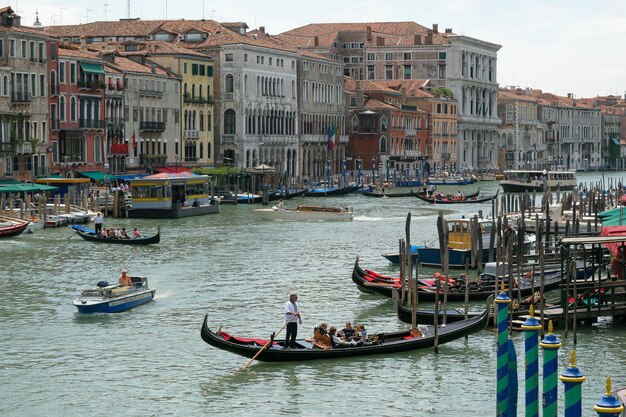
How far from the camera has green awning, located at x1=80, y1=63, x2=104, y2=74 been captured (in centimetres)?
4541

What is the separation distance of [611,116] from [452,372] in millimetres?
95984

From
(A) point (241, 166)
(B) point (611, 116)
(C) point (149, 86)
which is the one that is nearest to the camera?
(C) point (149, 86)

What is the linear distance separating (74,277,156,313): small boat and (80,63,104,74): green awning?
998 inches

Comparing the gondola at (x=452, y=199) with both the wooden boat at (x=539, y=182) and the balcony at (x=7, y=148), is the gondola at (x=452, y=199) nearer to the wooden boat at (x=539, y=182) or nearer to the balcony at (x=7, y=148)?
the wooden boat at (x=539, y=182)

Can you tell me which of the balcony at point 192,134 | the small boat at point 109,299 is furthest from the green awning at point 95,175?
the small boat at point 109,299

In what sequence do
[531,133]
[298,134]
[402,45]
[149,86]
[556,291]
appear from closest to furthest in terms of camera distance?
1. [556,291]
2. [149,86]
3. [298,134]
4. [402,45]
5. [531,133]

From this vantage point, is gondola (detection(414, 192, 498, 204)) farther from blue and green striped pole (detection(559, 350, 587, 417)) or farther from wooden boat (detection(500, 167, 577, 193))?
blue and green striped pole (detection(559, 350, 587, 417))

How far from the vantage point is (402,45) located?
77.9 m

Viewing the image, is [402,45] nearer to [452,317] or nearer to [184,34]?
[184,34]

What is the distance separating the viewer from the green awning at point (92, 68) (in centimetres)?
4541

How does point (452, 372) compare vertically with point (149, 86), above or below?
below

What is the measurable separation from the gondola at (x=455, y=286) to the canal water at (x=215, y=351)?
0.27 metres

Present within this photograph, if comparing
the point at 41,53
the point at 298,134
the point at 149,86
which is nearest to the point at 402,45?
the point at 298,134

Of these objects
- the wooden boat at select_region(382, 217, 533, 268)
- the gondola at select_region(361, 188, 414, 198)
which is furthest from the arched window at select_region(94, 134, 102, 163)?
the wooden boat at select_region(382, 217, 533, 268)
